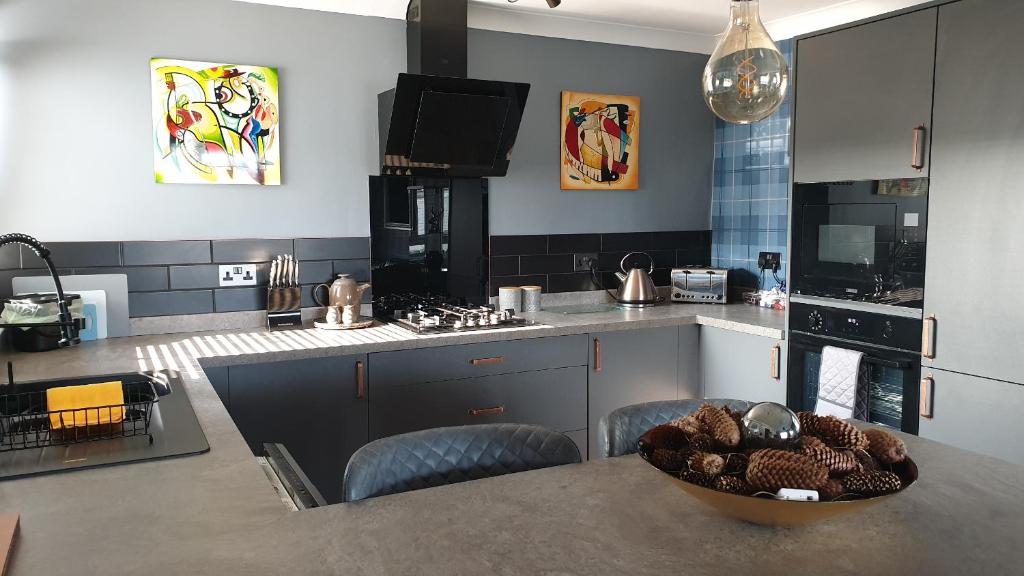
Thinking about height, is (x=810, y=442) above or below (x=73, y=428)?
above

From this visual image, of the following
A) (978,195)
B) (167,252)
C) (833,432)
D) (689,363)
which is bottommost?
(689,363)

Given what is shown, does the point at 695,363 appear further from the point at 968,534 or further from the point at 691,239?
the point at 968,534

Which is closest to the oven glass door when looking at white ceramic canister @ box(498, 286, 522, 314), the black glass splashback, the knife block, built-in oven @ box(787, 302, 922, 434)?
built-in oven @ box(787, 302, 922, 434)

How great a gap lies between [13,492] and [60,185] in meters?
2.11

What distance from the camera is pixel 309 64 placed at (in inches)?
141

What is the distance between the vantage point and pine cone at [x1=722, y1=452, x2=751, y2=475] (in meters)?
1.25

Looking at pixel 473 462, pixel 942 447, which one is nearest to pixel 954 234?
pixel 942 447

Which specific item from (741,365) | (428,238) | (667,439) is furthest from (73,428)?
(741,365)

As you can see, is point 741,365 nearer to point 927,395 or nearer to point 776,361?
point 776,361

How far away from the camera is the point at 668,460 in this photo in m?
1.29

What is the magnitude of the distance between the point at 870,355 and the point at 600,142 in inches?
73.1

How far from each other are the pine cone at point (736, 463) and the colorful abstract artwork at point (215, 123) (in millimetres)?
2768

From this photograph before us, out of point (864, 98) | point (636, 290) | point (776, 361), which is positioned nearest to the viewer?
point (864, 98)

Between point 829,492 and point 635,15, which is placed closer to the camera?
point 829,492
